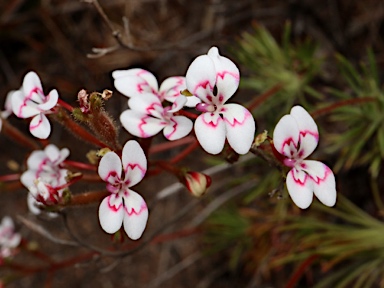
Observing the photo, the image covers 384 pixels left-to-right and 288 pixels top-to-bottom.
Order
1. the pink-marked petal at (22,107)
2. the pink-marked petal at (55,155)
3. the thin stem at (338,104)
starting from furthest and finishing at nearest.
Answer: the thin stem at (338,104) → the pink-marked petal at (55,155) → the pink-marked petal at (22,107)

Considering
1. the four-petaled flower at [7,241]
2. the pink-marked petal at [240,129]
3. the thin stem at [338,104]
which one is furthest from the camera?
the four-petaled flower at [7,241]

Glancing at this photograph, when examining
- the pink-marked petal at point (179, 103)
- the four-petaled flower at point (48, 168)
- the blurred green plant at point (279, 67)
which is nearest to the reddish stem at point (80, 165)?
the four-petaled flower at point (48, 168)

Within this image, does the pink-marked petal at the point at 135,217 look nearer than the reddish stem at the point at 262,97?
Yes

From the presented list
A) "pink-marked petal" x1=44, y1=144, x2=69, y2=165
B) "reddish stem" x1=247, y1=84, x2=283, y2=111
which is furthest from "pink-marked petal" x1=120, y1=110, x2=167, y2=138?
"reddish stem" x1=247, y1=84, x2=283, y2=111

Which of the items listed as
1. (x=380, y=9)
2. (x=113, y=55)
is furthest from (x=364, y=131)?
(x=113, y=55)

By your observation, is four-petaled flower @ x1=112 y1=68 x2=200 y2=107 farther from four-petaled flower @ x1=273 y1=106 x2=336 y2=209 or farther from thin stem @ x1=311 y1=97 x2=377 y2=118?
thin stem @ x1=311 y1=97 x2=377 y2=118

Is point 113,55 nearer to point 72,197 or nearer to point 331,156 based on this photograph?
point 331,156

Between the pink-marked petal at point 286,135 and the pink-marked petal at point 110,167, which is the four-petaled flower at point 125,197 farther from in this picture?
the pink-marked petal at point 286,135
